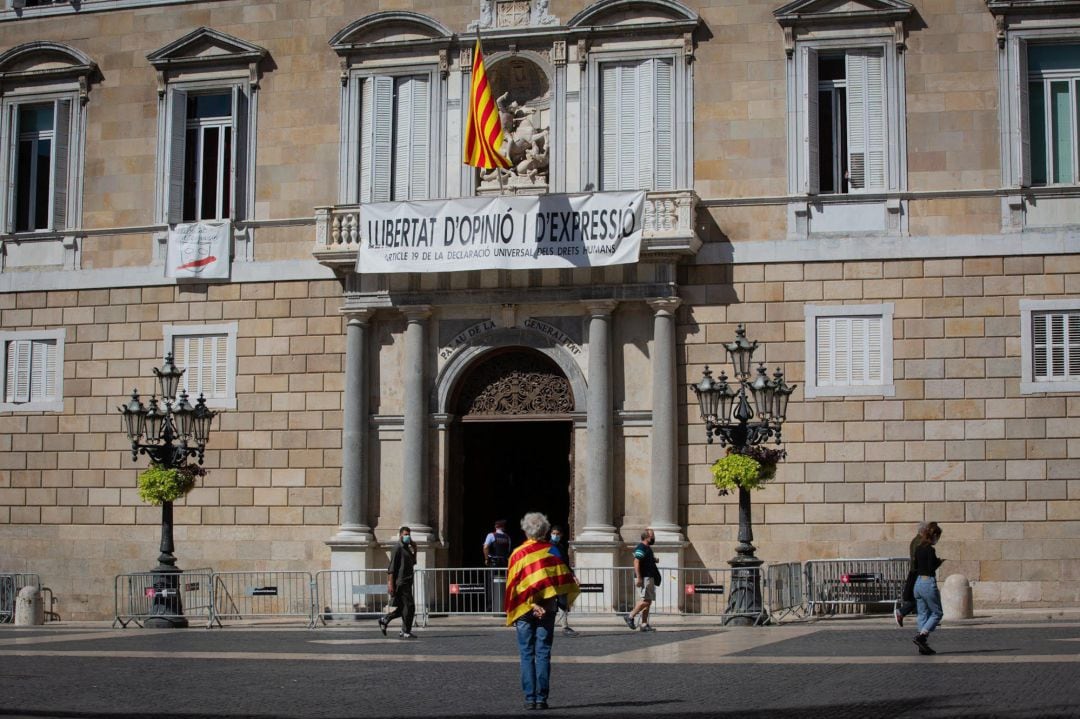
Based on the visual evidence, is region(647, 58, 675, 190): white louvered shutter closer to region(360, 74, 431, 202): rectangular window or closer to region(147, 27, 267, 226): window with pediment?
region(360, 74, 431, 202): rectangular window

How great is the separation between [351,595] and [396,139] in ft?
28.5

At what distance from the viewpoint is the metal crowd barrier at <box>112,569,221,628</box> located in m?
26.9

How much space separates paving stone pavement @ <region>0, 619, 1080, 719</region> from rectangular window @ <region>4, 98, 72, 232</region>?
1131 centimetres

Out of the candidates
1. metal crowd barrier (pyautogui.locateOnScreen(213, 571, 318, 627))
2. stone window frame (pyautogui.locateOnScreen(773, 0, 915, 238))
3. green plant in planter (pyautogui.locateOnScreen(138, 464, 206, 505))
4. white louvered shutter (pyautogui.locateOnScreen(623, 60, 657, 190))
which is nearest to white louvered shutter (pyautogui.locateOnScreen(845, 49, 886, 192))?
stone window frame (pyautogui.locateOnScreen(773, 0, 915, 238))

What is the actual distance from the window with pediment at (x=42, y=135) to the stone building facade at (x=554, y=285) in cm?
7

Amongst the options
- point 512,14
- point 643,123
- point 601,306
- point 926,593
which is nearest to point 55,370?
point 601,306

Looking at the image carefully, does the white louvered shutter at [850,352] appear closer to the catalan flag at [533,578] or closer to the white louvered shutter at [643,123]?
the white louvered shutter at [643,123]

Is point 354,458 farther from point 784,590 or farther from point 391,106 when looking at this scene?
point 784,590

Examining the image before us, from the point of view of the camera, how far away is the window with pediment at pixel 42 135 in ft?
106

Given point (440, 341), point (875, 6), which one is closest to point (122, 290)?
point (440, 341)

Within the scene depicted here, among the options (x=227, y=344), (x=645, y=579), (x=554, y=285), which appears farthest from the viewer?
(x=227, y=344)

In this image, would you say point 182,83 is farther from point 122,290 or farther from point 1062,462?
point 1062,462

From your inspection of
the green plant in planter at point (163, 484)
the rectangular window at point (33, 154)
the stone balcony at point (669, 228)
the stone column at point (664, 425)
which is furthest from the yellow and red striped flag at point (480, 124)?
the rectangular window at point (33, 154)

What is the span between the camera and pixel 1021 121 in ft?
92.3
